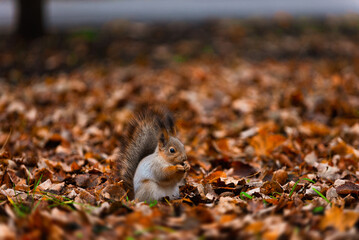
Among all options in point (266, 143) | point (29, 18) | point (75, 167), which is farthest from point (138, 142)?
point (29, 18)

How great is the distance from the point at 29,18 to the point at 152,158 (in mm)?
6294

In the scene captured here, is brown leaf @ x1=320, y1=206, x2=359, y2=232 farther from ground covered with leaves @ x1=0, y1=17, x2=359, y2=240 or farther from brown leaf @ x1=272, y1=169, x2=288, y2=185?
brown leaf @ x1=272, y1=169, x2=288, y2=185

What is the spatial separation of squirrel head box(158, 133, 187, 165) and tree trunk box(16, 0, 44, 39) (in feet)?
20.2

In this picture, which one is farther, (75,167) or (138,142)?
(75,167)

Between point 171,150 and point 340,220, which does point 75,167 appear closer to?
point 171,150

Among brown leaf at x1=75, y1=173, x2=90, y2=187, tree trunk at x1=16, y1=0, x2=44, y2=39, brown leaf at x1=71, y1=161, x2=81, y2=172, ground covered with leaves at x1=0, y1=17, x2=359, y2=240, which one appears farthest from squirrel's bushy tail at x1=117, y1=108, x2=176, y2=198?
tree trunk at x1=16, y1=0, x2=44, y2=39

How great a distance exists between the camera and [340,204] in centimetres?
235

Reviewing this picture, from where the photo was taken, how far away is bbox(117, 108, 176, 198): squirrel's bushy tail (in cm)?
253

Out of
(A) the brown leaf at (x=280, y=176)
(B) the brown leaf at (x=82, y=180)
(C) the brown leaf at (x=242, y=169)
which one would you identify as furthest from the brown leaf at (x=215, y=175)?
(B) the brown leaf at (x=82, y=180)

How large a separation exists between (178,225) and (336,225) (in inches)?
28.8

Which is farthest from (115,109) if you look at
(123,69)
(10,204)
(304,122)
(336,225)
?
(336,225)

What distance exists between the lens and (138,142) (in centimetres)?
256

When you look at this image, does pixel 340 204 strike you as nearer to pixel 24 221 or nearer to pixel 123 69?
pixel 24 221

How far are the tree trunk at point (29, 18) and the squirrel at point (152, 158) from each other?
5.90 m
